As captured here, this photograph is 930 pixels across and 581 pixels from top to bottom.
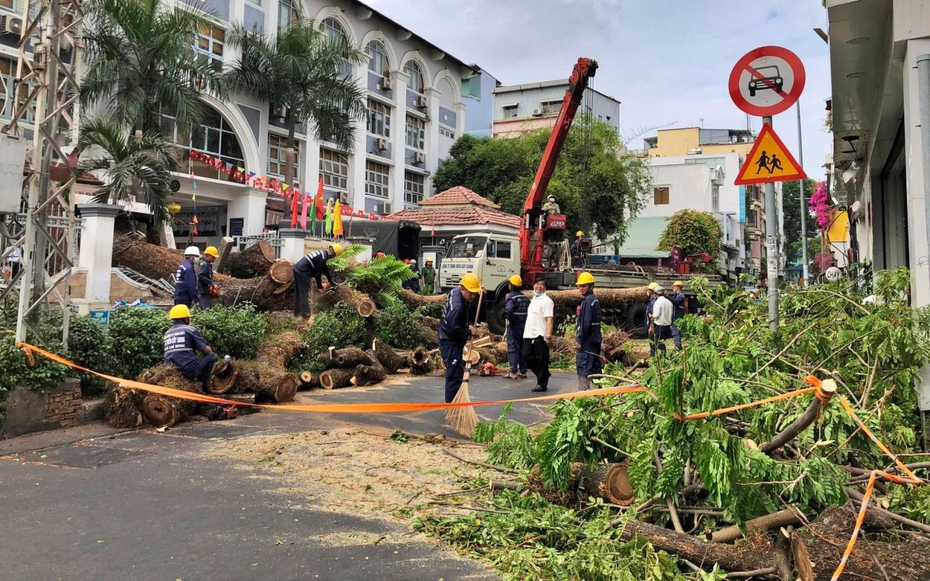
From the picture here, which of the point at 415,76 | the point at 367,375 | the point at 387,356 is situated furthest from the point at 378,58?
the point at 367,375

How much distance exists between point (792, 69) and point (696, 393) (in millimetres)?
3484

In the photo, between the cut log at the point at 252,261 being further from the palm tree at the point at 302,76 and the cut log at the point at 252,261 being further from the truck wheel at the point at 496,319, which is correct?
the palm tree at the point at 302,76

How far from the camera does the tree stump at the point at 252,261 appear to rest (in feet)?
46.9

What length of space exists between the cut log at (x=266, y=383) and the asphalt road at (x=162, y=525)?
5.29ft

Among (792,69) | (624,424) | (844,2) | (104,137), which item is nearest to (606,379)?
(624,424)

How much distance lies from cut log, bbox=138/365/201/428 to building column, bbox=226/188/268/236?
19555 millimetres

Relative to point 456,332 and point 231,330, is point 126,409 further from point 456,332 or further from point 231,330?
point 456,332

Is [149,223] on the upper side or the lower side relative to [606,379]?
upper

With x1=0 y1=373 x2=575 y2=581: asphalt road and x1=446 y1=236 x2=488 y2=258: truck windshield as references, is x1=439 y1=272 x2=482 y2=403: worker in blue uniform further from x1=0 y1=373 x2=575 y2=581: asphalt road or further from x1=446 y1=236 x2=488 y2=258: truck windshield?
x1=446 y1=236 x2=488 y2=258: truck windshield

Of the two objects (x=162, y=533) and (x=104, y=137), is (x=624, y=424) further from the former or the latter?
(x=104, y=137)

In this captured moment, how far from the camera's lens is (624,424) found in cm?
450

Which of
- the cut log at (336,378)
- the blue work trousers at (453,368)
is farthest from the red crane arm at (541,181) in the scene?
the blue work trousers at (453,368)

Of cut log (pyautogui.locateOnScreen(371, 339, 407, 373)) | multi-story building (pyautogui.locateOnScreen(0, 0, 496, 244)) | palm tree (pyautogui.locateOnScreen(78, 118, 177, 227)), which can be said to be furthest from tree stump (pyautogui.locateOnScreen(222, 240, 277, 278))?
multi-story building (pyautogui.locateOnScreen(0, 0, 496, 244))

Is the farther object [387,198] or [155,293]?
[387,198]
